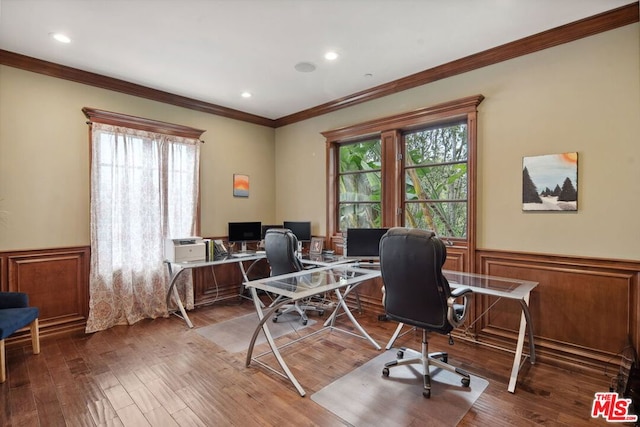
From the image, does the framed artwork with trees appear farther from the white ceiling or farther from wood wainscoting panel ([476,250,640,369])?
the white ceiling

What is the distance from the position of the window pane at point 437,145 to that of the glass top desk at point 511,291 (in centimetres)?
131

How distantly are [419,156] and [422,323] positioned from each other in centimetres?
223

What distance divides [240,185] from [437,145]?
118 inches

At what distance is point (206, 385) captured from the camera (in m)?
2.47

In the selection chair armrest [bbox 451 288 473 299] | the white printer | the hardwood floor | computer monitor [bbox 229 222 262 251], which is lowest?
the hardwood floor

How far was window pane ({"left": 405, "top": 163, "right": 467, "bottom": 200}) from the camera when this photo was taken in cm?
355

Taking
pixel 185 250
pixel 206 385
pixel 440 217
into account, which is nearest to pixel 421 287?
pixel 440 217

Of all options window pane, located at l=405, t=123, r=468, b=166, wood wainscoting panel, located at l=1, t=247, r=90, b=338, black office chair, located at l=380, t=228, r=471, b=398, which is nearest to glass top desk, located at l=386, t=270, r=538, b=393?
black office chair, located at l=380, t=228, r=471, b=398

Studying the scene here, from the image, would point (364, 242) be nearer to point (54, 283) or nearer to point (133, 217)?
point (133, 217)

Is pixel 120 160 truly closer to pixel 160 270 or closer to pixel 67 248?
pixel 67 248

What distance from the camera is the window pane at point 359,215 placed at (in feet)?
14.3

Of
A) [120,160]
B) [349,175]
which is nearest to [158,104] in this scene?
[120,160]

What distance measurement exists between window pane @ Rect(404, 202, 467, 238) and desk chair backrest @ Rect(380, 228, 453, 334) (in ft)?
4.95

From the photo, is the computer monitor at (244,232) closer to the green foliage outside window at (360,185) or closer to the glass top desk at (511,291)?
the green foliage outside window at (360,185)
